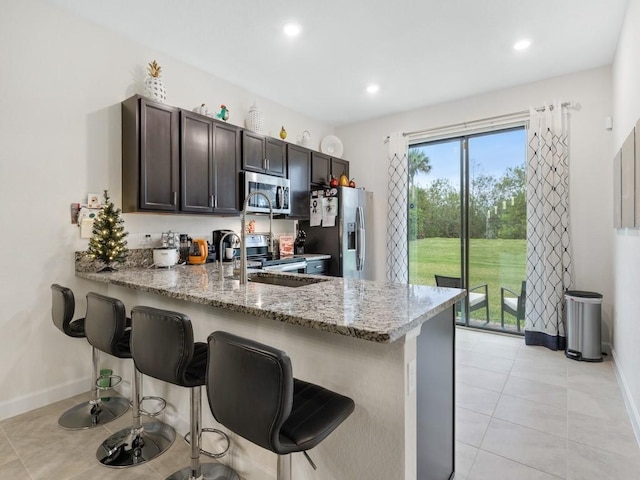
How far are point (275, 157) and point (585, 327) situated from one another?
3.69 metres

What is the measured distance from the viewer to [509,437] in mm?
2068

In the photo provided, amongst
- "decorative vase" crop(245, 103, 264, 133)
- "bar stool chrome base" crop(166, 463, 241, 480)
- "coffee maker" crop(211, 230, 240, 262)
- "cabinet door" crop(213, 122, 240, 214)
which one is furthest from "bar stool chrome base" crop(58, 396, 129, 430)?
"decorative vase" crop(245, 103, 264, 133)

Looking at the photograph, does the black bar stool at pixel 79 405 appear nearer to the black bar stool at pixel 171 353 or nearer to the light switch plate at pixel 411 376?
the black bar stool at pixel 171 353

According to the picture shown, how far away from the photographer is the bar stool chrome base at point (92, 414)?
2.24 metres

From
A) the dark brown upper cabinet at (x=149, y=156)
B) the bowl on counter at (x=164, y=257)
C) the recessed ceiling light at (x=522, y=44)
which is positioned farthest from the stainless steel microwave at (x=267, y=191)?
the recessed ceiling light at (x=522, y=44)

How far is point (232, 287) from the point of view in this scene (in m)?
1.92

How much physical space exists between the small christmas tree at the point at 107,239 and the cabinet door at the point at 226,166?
947 millimetres

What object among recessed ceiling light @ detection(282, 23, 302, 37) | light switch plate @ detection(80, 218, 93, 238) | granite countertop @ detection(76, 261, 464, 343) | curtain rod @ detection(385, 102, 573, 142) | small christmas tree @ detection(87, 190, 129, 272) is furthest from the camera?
curtain rod @ detection(385, 102, 573, 142)

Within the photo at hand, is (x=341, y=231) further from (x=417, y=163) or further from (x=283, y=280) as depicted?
(x=283, y=280)

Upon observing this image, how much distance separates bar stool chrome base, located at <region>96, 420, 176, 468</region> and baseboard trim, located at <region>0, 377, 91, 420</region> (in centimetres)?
87

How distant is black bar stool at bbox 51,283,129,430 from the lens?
2.18m

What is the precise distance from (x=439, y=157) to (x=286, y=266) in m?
2.58

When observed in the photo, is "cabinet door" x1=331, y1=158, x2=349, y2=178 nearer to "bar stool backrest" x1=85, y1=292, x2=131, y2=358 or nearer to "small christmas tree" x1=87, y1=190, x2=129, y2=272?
"small christmas tree" x1=87, y1=190, x2=129, y2=272

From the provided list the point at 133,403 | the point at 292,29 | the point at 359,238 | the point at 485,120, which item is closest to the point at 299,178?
the point at 359,238
